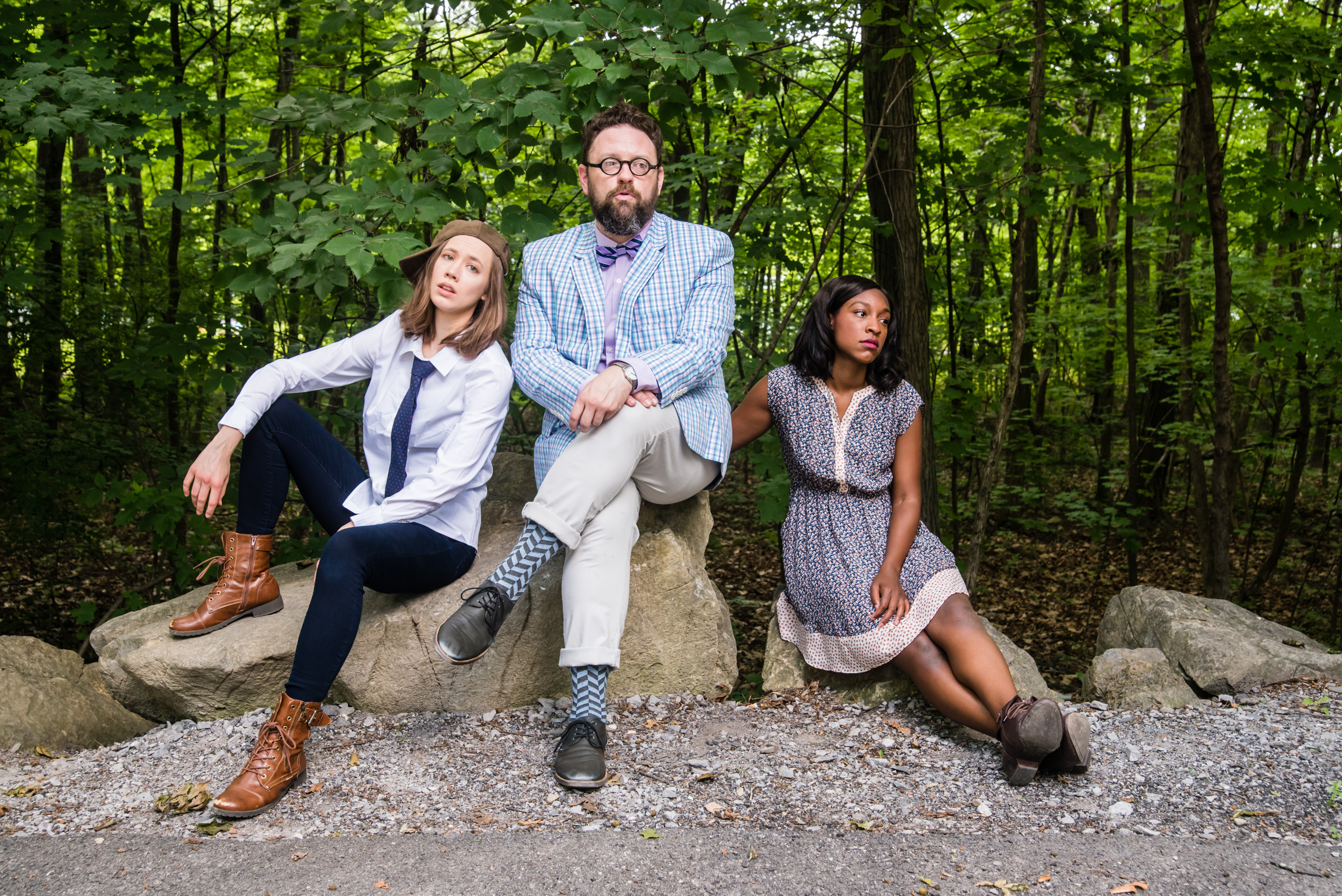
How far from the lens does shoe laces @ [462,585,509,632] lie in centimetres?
231

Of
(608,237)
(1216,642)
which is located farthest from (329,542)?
(1216,642)

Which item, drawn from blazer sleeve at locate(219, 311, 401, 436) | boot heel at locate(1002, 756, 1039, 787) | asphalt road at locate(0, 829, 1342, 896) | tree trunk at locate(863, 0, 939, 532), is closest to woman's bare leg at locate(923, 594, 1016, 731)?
boot heel at locate(1002, 756, 1039, 787)

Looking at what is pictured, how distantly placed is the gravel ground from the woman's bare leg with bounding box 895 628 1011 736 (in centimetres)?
13

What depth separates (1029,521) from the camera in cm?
756

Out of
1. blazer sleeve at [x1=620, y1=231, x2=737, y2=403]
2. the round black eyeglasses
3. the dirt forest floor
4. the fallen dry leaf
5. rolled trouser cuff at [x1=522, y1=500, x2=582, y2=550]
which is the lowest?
the dirt forest floor

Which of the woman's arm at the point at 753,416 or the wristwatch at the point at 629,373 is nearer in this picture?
the wristwatch at the point at 629,373

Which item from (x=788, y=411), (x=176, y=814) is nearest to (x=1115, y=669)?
(x=788, y=411)

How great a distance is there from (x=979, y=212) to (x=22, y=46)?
16.6 ft

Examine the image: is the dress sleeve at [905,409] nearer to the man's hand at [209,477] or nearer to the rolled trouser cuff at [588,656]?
the rolled trouser cuff at [588,656]

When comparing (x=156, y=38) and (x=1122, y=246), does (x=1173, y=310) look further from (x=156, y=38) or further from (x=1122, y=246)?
(x=156, y=38)

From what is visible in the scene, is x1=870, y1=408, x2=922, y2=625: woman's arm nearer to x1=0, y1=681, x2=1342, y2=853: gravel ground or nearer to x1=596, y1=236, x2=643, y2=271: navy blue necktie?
x1=0, y1=681, x2=1342, y2=853: gravel ground

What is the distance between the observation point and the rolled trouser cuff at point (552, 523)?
237 centimetres

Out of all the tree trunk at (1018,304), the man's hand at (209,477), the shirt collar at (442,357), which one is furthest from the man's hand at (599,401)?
the tree trunk at (1018,304)

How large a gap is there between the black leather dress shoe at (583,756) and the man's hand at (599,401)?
2.69ft
